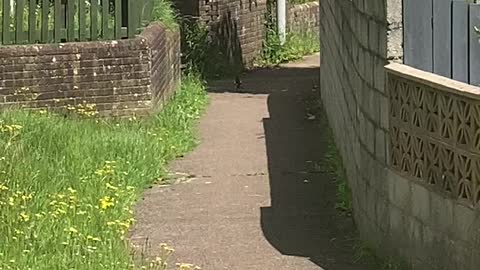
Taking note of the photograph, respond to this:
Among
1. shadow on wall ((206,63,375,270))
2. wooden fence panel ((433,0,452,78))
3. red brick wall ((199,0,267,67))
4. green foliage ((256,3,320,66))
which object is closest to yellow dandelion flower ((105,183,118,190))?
shadow on wall ((206,63,375,270))

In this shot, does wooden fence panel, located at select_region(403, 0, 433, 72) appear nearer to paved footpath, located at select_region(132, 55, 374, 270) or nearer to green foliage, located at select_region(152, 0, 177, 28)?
paved footpath, located at select_region(132, 55, 374, 270)

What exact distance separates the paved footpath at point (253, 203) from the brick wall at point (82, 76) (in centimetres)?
90

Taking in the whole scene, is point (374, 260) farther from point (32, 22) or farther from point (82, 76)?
point (32, 22)

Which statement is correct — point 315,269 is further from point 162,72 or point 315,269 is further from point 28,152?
point 162,72

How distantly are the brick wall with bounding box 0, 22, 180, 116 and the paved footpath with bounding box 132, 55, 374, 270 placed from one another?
90cm

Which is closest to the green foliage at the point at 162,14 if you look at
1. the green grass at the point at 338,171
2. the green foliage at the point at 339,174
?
the green grass at the point at 338,171

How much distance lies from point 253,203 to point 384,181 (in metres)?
2.23

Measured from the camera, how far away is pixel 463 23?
6422mm

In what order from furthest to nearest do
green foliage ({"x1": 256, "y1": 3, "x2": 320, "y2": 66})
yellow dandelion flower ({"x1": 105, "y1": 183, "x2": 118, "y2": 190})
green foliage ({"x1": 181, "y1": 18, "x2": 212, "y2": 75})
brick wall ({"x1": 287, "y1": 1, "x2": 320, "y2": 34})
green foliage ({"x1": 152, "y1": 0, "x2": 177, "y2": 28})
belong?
brick wall ({"x1": 287, "y1": 1, "x2": 320, "y2": 34}), green foliage ({"x1": 256, "y1": 3, "x2": 320, "y2": 66}), green foliage ({"x1": 181, "y1": 18, "x2": 212, "y2": 75}), green foliage ({"x1": 152, "y1": 0, "x2": 177, "y2": 28}), yellow dandelion flower ({"x1": 105, "y1": 183, "x2": 118, "y2": 190})

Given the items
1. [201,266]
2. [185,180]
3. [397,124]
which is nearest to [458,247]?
[397,124]

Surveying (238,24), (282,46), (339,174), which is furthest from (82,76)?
(282,46)

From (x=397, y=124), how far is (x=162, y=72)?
6676 mm

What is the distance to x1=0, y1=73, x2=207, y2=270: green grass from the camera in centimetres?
676

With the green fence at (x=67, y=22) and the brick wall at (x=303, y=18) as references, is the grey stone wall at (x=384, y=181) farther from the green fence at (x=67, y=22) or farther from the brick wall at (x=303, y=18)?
the brick wall at (x=303, y=18)
